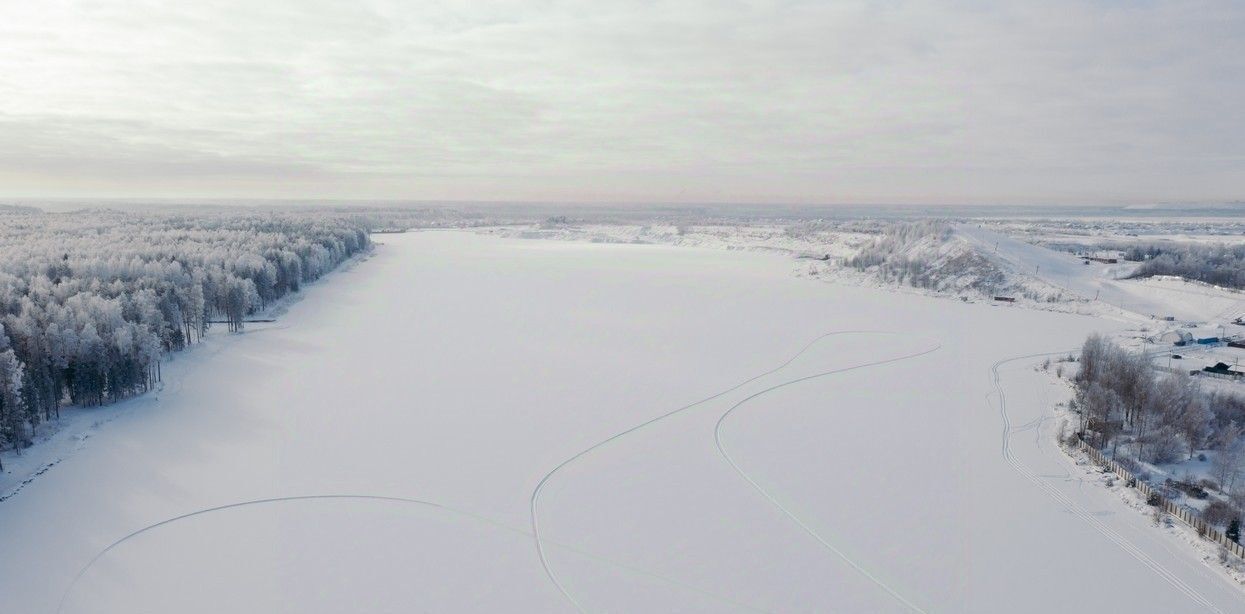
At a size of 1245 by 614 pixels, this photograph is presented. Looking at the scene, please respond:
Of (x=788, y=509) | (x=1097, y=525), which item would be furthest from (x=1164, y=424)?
(x=788, y=509)

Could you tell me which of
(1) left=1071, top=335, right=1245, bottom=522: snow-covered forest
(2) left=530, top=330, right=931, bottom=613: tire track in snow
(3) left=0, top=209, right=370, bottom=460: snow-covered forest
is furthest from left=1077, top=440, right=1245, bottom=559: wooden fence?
(3) left=0, top=209, right=370, bottom=460: snow-covered forest

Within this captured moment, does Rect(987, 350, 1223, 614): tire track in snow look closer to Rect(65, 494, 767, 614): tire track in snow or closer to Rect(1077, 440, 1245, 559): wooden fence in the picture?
Rect(1077, 440, 1245, 559): wooden fence

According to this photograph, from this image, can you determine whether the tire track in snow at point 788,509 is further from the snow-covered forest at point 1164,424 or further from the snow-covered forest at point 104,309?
the snow-covered forest at point 104,309

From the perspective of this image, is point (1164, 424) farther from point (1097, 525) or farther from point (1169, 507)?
point (1097, 525)

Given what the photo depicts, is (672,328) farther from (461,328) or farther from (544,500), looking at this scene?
(544,500)

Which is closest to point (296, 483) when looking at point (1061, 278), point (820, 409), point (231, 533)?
point (231, 533)

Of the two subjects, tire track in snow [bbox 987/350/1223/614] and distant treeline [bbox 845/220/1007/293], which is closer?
tire track in snow [bbox 987/350/1223/614]
